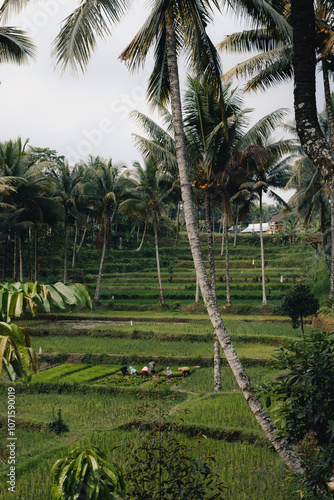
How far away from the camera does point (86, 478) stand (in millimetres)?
3357

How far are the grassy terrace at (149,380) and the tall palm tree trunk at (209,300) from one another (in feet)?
1.23

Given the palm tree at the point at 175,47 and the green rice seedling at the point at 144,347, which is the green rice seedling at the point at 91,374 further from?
the palm tree at the point at 175,47

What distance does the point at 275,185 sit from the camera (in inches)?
981

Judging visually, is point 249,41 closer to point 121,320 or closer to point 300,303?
point 300,303

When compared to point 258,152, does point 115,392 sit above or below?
below

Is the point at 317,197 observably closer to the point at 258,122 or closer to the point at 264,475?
the point at 258,122

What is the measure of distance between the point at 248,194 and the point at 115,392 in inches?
706

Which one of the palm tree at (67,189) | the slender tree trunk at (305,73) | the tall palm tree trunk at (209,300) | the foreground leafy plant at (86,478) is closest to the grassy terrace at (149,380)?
the tall palm tree trunk at (209,300)

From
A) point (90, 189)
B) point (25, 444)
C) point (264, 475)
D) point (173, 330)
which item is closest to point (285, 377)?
point (264, 475)

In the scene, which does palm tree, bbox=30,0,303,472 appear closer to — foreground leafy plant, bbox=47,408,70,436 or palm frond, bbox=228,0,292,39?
palm frond, bbox=228,0,292,39

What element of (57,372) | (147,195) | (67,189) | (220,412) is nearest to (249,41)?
(220,412)

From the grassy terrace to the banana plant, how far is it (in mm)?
2134

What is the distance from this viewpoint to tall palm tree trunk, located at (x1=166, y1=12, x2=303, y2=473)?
5.14 m

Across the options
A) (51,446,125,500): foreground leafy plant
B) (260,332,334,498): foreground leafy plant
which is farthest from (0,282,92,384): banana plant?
(260,332,334,498): foreground leafy plant
